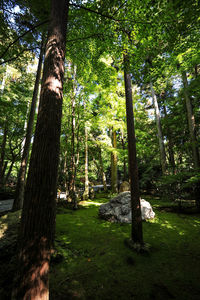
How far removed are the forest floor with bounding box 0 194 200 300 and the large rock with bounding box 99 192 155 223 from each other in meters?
1.25

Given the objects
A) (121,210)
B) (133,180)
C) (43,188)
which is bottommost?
(121,210)

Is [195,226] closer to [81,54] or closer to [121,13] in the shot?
[121,13]

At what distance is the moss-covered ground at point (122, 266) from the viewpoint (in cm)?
243

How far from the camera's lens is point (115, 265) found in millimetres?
3207

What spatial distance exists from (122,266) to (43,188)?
10.2 feet

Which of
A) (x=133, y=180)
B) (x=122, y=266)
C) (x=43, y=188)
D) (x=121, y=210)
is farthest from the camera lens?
(x=121, y=210)

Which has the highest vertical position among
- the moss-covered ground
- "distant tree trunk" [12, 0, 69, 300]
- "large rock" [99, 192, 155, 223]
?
"distant tree trunk" [12, 0, 69, 300]

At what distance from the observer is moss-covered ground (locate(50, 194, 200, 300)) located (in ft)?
7.97

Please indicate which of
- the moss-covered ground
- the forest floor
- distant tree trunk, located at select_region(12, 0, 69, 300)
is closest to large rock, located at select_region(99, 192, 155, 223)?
the moss-covered ground

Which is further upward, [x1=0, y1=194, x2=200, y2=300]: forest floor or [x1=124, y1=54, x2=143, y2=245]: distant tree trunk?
[x1=124, y1=54, x2=143, y2=245]: distant tree trunk

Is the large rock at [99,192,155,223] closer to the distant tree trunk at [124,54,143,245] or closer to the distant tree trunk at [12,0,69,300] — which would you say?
the distant tree trunk at [124,54,143,245]

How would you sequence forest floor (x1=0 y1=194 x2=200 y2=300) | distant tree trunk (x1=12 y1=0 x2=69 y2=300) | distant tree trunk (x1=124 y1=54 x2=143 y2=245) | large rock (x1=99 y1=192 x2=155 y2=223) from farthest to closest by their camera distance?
large rock (x1=99 y1=192 x2=155 y2=223) < distant tree trunk (x1=124 y1=54 x2=143 y2=245) < forest floor (x1=0 y1=194 x2=200 y2=300) < distant tree trunk (x1=12 y1=0 x2=69 y2=300)

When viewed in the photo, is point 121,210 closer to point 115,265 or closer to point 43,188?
point 115,265

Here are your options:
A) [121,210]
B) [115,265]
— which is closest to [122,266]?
[115,265]
